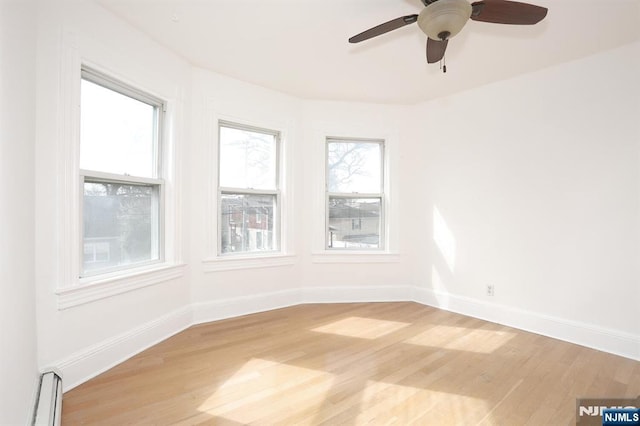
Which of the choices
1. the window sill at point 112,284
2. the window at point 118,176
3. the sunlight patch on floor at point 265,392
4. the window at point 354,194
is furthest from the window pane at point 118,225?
the window at point 354,194

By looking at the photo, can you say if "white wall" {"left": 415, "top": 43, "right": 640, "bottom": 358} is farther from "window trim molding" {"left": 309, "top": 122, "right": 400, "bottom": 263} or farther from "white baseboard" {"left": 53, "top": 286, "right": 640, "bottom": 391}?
"window trim molding" {"left": 309, "top": 122, "right": 400, "bottom": 263}

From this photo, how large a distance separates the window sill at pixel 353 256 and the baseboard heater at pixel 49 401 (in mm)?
2681

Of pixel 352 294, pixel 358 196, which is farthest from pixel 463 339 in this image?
pixel 358 196

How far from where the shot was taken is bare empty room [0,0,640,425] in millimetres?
1840

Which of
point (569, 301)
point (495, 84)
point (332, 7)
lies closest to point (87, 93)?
point (332, 7)

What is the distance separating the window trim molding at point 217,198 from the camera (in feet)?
10.8

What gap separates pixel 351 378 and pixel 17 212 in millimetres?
2140

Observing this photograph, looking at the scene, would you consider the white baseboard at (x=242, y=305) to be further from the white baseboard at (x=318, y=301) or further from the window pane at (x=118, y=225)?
the window pane at (x=118, y=225)

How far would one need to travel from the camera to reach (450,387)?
81.1 inches

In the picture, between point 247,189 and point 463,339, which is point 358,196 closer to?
point 247,189

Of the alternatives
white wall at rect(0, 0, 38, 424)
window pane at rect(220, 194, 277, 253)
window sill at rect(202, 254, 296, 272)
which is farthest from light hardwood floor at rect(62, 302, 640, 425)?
window pane at rect(220, 194, 277, 253)

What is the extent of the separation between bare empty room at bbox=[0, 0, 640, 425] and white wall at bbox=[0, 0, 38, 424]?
0.02m

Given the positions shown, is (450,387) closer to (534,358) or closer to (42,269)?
(534,358)

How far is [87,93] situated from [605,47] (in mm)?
4230
